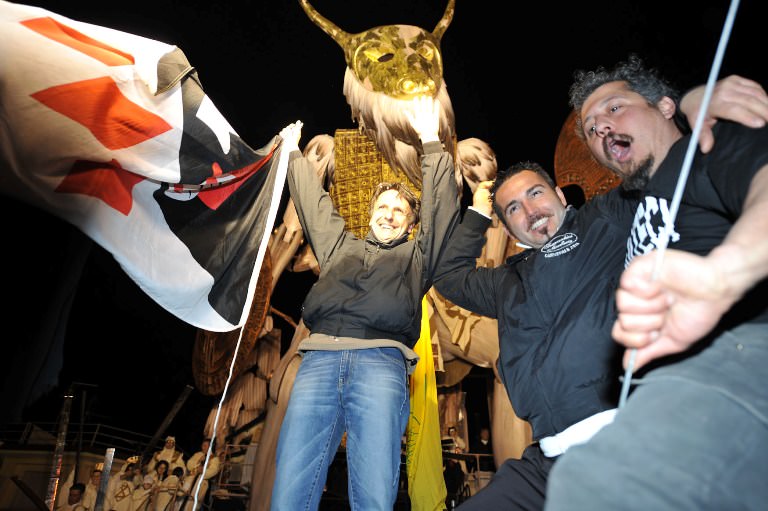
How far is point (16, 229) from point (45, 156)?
33 cm

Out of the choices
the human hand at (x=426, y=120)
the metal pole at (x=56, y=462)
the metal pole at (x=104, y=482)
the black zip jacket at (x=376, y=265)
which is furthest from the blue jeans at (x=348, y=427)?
the metal pole at (x=56, y=462)

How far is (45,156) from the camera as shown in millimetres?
2080

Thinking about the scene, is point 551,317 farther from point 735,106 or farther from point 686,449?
point 686,449

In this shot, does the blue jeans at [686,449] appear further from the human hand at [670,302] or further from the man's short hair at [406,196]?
the man's short hair at [406,196]

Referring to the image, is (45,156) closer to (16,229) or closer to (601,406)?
(16,229)

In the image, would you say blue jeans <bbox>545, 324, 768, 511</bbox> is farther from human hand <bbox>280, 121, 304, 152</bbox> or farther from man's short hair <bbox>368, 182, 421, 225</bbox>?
human hand <bbox>280, 121, 304, 152</bbox>

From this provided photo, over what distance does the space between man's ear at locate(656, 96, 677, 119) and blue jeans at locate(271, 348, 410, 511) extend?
129 cm

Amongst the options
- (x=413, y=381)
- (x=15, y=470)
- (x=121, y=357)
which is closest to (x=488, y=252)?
(x=413, y=381)

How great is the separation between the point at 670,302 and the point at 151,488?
9.18 m

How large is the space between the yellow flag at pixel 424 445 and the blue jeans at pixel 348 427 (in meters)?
1.17

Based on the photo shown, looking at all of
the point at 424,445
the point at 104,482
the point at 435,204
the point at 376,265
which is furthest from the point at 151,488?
the point at 435,204

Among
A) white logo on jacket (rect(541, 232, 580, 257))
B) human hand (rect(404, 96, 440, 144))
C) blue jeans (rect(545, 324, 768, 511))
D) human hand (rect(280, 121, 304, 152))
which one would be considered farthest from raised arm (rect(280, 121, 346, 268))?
blue jeans (rect(545, 324, 768, 511))

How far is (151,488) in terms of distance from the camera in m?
8.12

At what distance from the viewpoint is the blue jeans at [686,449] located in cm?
68
